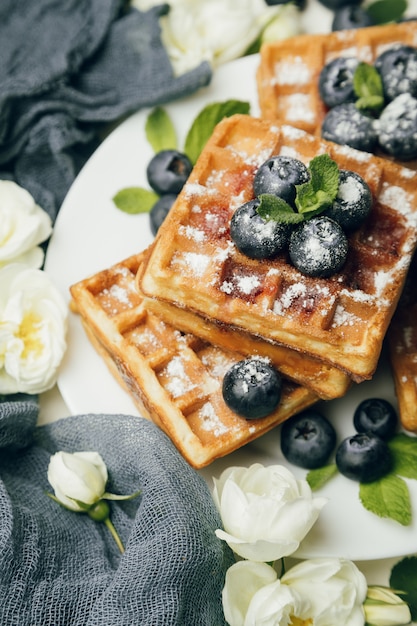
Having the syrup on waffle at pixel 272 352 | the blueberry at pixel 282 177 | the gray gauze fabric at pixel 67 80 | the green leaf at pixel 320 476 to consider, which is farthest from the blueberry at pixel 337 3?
the green leaf at pixel 320 476

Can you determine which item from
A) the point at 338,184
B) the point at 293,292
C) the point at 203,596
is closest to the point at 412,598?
the point at 203,596

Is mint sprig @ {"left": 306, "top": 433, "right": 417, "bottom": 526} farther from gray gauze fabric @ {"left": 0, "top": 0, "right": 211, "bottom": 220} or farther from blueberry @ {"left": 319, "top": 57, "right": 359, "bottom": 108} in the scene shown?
gray gauze fabric @ {"left": 0, "top": 0, "right": 211, "bottom": 220}

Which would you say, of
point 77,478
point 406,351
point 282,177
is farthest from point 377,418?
point 77,478

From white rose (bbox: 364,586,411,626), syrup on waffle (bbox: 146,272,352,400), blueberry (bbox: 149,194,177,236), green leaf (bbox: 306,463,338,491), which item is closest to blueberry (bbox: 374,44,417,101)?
blueberry (bbox: 149,194,177,236)

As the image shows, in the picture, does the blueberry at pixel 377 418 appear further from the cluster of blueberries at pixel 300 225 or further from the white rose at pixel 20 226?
the white rose at pixel 20 226

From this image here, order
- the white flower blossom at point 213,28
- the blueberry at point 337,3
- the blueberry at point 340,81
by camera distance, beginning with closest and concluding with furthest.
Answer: the blueberry at point 340,81 < the white flower blossom at point 213,28 < the blueberry at point 337,3

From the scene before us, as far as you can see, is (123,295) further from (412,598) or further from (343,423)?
(412,598)
